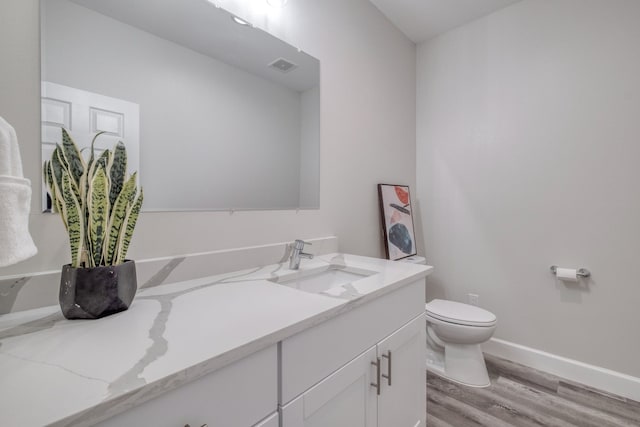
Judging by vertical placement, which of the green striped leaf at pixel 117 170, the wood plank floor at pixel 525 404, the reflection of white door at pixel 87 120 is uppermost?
the reflection of white door at pixel 87 120

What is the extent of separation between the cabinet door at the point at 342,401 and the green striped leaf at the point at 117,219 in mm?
574

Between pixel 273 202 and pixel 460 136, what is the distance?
1686 mm

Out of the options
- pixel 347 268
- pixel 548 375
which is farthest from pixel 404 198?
pixel 548 375

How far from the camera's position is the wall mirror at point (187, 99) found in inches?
33.3

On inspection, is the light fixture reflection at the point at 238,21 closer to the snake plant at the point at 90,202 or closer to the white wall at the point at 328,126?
the white wall at the point at 328,126

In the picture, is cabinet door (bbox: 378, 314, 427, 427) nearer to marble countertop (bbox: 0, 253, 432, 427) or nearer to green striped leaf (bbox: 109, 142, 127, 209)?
marble countertop (bbox: 0, 253, 432, 427)

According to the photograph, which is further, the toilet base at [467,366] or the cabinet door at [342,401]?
the toilet base at [467,366]

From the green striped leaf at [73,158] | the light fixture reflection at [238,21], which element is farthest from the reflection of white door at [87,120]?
the light fixture reflection at [238,21]

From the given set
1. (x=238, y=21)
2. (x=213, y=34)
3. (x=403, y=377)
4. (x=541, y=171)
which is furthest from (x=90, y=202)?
(x=541, y=171)

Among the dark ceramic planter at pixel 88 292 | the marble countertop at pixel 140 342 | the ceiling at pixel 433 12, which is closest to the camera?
the marble countertop at pixel 140 342

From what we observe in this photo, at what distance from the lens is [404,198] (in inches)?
89.5

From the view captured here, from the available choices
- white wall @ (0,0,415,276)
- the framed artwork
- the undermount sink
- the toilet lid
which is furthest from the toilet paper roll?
the undermount sink

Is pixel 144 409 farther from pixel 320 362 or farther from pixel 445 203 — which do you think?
pixel 445 203

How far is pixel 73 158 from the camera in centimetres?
73
